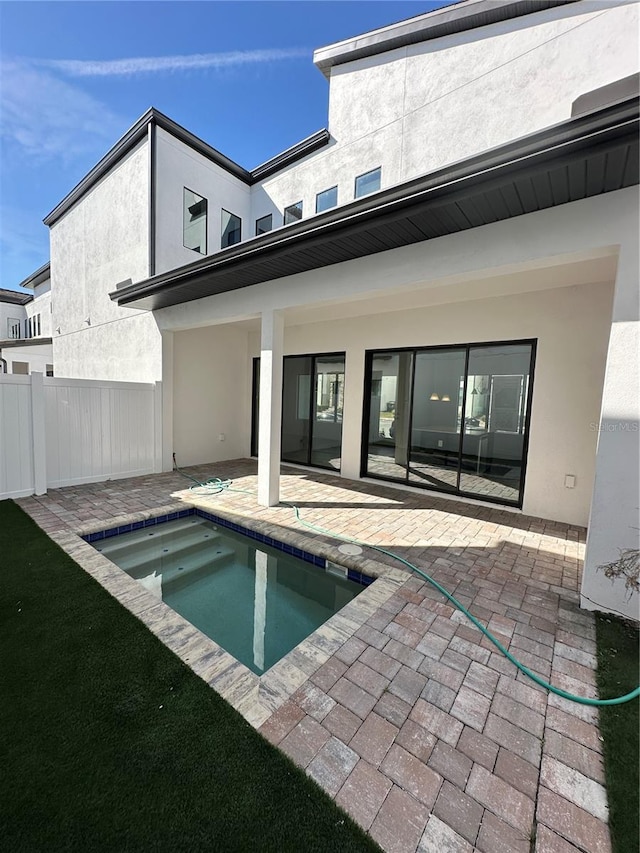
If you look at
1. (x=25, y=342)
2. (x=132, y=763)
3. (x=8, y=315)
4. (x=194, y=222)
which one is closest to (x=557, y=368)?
(x=132, y=763)

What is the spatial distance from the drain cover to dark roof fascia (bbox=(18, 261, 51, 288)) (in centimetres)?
2009

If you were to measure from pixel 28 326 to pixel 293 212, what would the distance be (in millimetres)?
19753

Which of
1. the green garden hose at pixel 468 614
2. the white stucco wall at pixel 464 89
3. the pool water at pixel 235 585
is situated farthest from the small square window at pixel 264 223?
the pool water at pixel 235 585

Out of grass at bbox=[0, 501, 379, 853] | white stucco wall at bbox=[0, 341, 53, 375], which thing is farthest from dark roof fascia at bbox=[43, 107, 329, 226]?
grass at bbox=[0, 501, 379, 853]

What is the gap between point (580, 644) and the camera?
9.38ft

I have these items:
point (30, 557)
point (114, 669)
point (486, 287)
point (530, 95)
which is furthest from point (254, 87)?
point (114, 669)

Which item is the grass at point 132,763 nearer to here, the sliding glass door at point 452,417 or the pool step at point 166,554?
the pool step at point 166,554

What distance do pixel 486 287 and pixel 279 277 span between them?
3128 millimetres

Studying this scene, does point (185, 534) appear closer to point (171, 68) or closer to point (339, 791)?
point (339, 791)

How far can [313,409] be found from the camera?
8844mm

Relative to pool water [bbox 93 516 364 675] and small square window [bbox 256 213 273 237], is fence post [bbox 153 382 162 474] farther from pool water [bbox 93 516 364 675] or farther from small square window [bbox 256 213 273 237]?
small square window [bbox 256 213 273 237]

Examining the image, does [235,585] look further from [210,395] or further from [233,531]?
[210,395]

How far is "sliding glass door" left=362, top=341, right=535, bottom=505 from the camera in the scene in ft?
20.1

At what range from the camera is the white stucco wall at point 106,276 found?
842 centimetres
